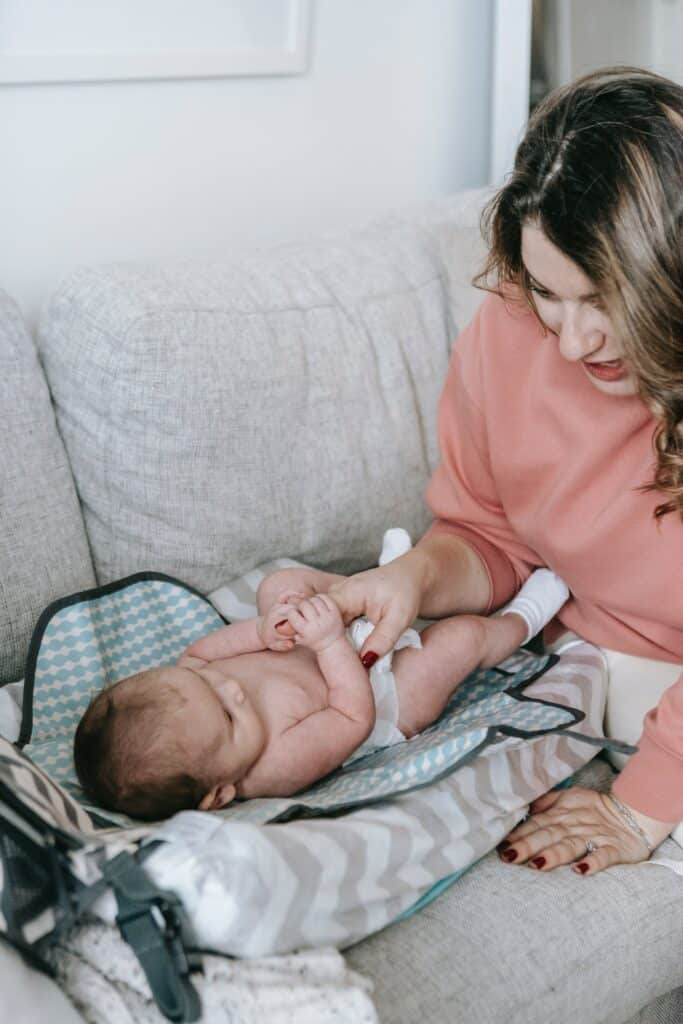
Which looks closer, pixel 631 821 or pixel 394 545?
pixel 631 821

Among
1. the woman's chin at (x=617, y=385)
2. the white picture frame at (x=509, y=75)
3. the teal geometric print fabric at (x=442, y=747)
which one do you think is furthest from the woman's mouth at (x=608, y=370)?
the white picture frame at (x=509, y=75)

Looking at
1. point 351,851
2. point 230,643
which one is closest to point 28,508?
point 230,643

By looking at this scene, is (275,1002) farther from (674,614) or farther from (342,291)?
(342,291)

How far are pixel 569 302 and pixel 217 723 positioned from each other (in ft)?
1.92

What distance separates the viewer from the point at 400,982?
1.06m

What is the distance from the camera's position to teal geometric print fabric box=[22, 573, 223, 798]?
1292 mm

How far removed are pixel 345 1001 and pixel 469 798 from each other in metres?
0.35

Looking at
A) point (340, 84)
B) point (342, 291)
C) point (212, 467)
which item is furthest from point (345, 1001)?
point (340, 84)

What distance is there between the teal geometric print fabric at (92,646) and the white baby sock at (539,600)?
1.33 feet

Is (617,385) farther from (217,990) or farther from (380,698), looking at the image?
(217,990)

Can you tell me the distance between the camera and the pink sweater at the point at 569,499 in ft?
4.42

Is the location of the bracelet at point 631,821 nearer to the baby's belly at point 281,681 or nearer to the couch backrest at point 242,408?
the baby's belly at point 281,681

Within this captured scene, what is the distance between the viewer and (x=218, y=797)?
1.25m

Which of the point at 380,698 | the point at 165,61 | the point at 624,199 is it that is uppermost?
the point at 165,61
